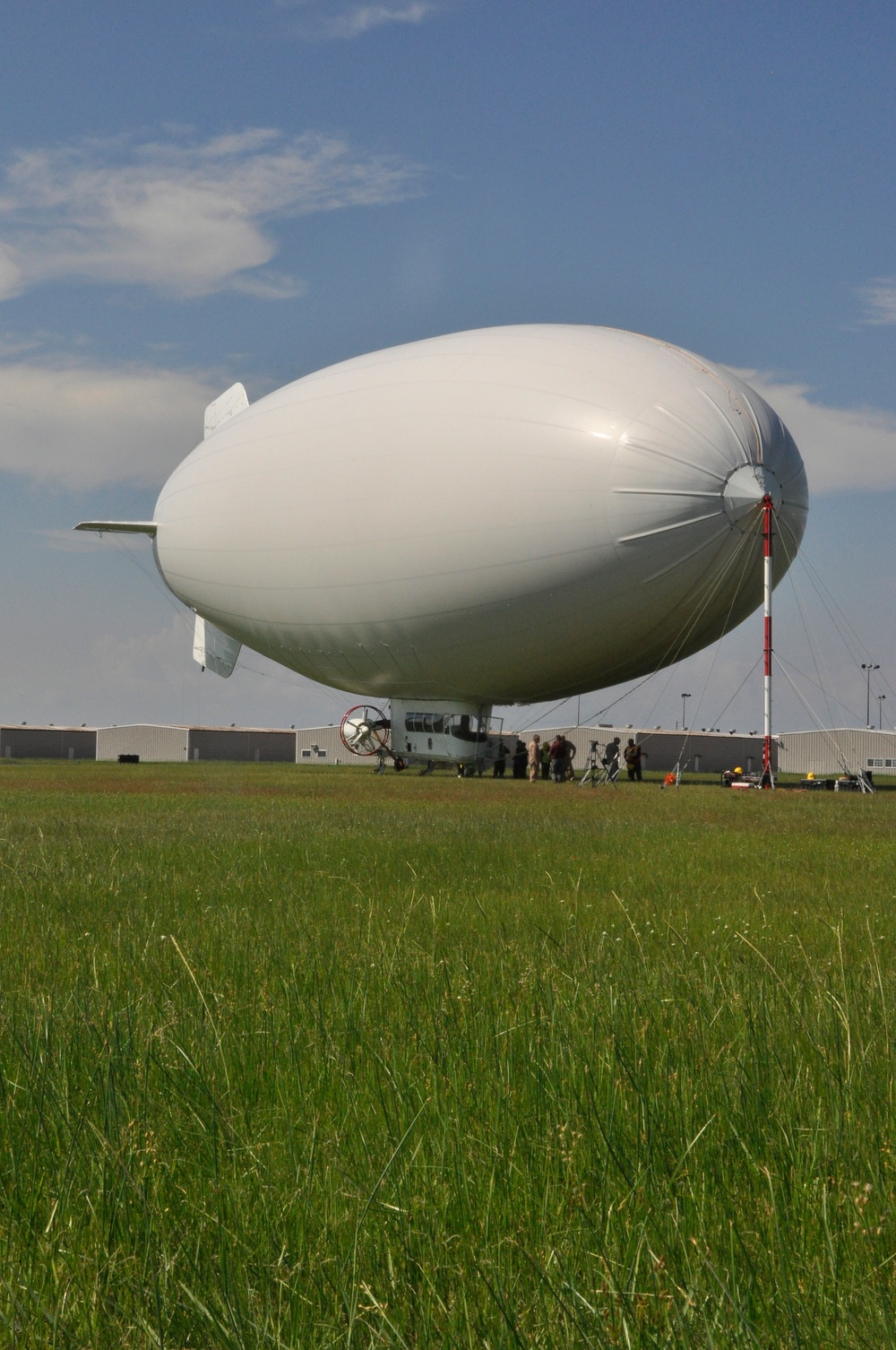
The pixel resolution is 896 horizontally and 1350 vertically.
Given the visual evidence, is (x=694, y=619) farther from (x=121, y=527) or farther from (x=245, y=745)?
(x=245, y=745)

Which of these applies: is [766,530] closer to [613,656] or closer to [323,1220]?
[613,656]

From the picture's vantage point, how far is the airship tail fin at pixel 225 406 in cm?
4019

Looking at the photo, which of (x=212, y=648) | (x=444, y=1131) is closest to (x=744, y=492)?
(x=212, y=648)

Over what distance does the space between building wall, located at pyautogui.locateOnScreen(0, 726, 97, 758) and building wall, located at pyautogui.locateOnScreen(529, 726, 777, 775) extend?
107 ft

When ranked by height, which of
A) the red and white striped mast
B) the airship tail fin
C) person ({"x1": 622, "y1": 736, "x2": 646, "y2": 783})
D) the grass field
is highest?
the airship tail fin

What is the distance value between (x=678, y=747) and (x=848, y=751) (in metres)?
10.2

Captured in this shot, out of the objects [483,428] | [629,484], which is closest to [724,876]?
[629,484]

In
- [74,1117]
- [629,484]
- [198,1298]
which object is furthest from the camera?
[629,484]

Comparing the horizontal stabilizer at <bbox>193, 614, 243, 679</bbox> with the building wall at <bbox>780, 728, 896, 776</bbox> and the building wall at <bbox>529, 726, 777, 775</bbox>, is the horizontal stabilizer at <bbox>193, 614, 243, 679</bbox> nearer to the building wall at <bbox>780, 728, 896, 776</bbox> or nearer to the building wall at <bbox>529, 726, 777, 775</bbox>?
the building wall at <bbox>529, 726, 777, 775</bbox>

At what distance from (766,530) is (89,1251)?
25.4 meters

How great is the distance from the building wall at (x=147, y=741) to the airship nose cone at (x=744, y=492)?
5856 centimetres

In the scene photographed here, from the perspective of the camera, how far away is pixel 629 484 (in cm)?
2500

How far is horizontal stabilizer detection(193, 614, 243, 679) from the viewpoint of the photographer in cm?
3841

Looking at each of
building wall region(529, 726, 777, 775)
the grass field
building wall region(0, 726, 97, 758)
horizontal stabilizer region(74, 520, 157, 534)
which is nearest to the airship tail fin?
horizontal stabilizer region(74, 520, 157, 534)
